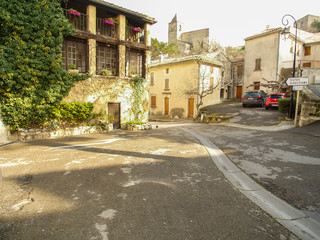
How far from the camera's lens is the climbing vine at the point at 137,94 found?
1488 cm

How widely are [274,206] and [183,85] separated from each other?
2276 centimetres

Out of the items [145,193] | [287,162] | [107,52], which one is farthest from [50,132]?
[287,162]

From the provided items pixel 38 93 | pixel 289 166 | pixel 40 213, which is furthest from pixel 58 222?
pixel 38 93

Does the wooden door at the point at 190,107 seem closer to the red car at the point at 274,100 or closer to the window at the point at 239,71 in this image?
the red car at the point at 274,100

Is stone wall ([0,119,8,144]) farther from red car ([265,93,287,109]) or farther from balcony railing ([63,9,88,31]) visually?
red car ([265,93,287,109])

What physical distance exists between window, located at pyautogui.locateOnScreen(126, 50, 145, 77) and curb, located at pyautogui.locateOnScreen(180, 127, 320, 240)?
1155 cm

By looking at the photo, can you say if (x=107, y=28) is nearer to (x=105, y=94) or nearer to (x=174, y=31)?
(x=105, y=94)

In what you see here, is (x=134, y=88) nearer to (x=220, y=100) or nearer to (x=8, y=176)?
(x=8, y=176)

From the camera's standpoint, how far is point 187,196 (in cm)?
374

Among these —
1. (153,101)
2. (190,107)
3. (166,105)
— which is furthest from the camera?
(153,101)

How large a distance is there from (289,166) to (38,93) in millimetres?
11885

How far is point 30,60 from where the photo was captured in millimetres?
10172

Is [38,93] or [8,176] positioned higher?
[38,93]

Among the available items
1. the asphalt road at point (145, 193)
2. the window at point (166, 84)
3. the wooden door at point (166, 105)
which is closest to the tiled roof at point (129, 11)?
the asphalt road at point (145, 193)
